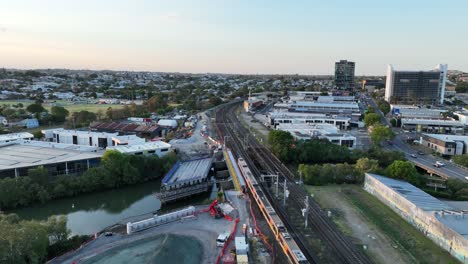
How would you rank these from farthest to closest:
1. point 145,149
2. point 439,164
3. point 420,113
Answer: point 420,113, point 439,164, point 145,149

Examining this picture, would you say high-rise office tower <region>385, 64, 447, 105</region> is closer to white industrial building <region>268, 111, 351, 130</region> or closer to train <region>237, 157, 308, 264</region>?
white industrial building <region>268, 111, 351, 130</region>

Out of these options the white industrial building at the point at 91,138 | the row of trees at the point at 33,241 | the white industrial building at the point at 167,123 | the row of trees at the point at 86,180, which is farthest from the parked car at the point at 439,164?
the white industrial building at the point at 167,123

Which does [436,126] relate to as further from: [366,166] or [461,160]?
[366,166]

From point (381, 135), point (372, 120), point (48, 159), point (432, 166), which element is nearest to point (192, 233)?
point (48, 159)

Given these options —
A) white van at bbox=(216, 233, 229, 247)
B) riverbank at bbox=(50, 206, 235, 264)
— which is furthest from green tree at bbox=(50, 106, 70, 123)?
white van at bbox=(216, 233, 229, 247)

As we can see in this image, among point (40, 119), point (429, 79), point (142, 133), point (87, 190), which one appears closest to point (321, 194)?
point (87, 190)

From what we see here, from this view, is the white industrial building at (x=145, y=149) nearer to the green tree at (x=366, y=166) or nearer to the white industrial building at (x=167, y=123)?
the white industrial building at (x=167, y=123)

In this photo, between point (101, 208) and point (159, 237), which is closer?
point (159, 237)
